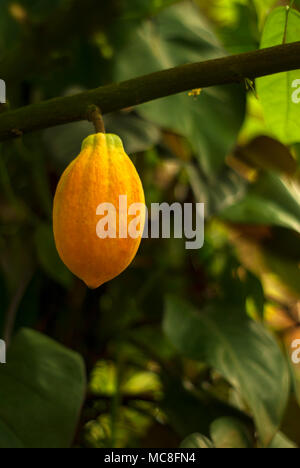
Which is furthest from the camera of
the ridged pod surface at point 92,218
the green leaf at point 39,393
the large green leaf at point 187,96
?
the large green leaf at point 187,96

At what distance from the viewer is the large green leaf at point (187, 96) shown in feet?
1.73

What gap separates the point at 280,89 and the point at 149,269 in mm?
413

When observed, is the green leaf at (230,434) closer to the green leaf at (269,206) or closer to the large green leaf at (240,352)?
Result: the large green leaf at (240,352)

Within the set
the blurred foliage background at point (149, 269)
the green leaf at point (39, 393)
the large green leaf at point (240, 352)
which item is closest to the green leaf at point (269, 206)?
the blurred foliage background at point (149, 269)

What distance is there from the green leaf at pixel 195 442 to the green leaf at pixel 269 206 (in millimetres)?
214

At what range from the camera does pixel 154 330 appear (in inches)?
28.9

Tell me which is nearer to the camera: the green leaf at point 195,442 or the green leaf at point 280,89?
the green leaf at point 280,89

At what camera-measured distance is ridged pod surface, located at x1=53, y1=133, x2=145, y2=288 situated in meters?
0.20

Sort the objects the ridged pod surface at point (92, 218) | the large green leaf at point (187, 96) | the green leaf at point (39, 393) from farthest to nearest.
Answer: the large green leaf at point (187, 96) < the green leaf at point (39, 393) < the ridged pod surface at point (92, 218)

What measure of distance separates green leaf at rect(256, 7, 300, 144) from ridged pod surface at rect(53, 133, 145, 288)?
14 cm

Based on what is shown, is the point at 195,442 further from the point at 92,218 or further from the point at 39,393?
the point at 92,218

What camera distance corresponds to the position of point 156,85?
235mm

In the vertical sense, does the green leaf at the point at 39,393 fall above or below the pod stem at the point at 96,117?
below

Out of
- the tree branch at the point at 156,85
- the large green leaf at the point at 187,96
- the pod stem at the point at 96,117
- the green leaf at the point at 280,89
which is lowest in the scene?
the pod stem at the point at 96,117
